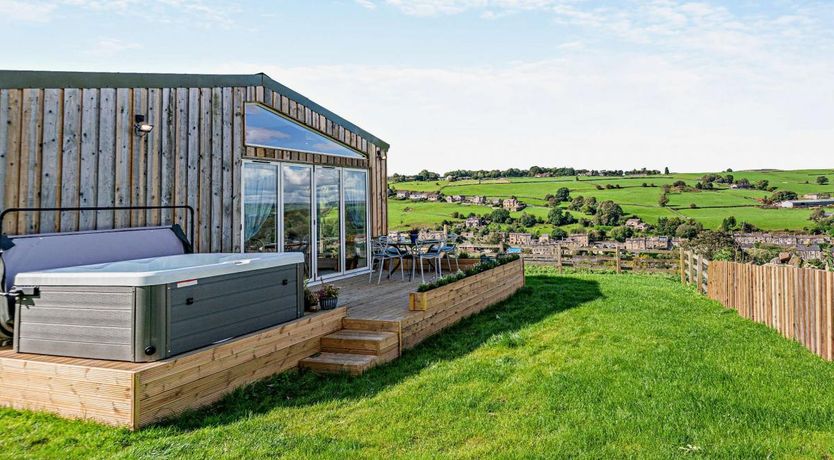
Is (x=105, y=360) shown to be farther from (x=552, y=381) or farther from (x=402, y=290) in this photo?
(x=402, y=290)

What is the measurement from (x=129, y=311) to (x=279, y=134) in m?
4.45

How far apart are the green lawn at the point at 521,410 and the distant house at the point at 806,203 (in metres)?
31.6

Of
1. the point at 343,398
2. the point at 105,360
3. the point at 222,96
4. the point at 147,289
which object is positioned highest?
the point at 222,96

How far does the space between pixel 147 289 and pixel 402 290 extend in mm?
4389

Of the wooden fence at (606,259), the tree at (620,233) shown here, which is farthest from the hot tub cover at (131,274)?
the tree at (620,233)

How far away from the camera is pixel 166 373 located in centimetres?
329

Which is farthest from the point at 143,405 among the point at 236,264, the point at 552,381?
the point at 552,381

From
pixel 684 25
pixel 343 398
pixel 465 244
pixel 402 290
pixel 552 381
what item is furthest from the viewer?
pixel 465 244

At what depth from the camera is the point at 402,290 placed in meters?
7.37

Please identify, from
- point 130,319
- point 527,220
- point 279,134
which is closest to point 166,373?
point 130,319

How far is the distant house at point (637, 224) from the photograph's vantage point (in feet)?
88.6

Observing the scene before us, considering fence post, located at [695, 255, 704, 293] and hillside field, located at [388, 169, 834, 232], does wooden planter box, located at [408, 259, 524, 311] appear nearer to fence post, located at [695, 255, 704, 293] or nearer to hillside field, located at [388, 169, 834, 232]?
fence post, located at [695, 255, 704, 293]

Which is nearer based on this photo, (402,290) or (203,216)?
(203,216)

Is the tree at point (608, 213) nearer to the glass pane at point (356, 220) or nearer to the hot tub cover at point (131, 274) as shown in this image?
the glass pane at point (356, 220)
